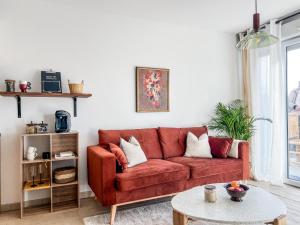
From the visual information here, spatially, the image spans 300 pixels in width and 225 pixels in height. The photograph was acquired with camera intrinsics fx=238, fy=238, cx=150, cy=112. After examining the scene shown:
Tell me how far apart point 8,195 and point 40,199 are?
375 millimetres

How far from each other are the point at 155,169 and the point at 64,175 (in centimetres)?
114

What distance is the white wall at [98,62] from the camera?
9.80 ft

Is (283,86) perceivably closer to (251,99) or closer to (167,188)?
(251,99)

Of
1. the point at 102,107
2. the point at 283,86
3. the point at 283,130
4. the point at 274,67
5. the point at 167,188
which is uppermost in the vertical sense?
the point at 274,67

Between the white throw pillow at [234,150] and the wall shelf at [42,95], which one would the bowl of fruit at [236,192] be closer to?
the white throw pillow at [234,150]

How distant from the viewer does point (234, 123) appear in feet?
13.0

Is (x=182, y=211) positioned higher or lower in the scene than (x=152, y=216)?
higher

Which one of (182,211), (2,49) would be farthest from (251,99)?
(2,49)

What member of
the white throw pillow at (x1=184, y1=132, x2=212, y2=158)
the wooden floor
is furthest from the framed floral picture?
the wooden floor

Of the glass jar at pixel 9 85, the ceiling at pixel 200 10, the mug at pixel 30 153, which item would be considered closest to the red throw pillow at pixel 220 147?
the ceiling at pixel 200 10

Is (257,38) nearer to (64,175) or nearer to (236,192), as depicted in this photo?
(236,192)

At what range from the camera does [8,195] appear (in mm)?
2953

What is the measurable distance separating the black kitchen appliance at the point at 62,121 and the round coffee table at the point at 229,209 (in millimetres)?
1696

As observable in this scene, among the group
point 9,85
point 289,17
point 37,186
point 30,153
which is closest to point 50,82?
point 9,85
